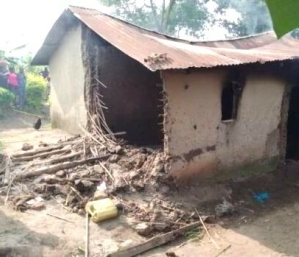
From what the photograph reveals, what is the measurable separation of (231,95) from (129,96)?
94.1 inches

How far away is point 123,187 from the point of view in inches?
262

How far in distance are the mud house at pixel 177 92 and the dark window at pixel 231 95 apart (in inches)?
0.8

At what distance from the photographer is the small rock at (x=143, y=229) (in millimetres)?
5805

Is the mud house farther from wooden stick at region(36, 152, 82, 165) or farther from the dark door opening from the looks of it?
wooden stick at region(36, 152, 82, 165)

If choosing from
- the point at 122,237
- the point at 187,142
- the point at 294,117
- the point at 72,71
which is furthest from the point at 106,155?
the point at 294,117

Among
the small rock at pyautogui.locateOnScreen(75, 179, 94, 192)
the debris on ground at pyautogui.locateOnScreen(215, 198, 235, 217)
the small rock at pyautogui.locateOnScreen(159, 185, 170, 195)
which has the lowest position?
the debris on ground at pyautogui.locateOnScreen(215, 198, 235, 217)

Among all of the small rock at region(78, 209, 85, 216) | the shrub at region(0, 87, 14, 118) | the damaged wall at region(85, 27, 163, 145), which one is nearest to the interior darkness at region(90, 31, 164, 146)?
the damaged wall at region(85, 27, 163, 145)

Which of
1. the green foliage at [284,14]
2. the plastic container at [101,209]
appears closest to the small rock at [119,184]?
the plastic container at [101,209]

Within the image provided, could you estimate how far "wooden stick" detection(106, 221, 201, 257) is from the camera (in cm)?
527

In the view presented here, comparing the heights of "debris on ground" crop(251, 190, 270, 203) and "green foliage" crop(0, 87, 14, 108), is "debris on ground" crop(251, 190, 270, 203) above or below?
below

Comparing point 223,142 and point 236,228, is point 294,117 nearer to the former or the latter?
point 223,142

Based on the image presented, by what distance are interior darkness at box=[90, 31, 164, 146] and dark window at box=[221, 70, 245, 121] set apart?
1390 millimetres

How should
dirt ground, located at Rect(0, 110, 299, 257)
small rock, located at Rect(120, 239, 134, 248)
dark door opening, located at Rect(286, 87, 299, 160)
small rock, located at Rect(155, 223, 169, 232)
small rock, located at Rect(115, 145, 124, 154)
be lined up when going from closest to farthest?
dirt ground, located at Rect(0, 110, 299, 257), small rock, located at Rect(120, 239, 134, 248), small rock, located at Rect(155, 223, 169, 232), small rock, located at Rect(115, 145, 124, 154), dark door opening, located at Rect(286, 87, 299, 160)

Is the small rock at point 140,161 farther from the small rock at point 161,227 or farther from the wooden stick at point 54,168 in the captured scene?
the small rock at point 161,227
